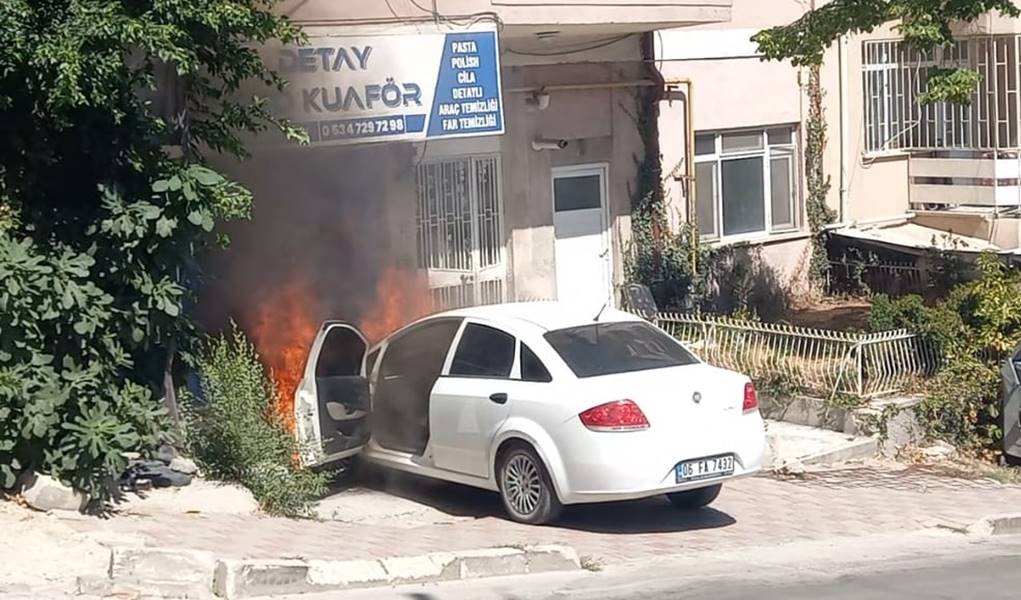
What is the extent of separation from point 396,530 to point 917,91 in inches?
632

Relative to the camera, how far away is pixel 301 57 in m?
14.7

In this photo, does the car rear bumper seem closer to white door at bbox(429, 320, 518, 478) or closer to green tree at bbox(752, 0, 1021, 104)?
→ white door at bbox(429, 320, 518, 478)

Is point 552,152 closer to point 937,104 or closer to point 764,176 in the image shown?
point 764,176

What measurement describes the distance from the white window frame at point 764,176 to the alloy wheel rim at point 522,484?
10.3m

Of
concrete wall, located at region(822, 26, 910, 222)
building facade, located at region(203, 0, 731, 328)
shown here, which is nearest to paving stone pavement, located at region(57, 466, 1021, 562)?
building facade, located at region(203, 0, 731, 328)

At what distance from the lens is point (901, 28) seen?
52.2 feet

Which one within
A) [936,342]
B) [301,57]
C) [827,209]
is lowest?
[936,342]

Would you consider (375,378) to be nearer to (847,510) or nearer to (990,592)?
(847,510)

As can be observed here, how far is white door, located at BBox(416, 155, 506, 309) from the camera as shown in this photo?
57.2ft

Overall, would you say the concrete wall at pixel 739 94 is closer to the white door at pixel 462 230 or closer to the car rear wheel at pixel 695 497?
the white door at pixel 462 230

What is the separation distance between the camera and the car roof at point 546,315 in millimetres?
11273

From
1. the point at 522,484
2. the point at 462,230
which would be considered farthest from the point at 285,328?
the point at 522,484

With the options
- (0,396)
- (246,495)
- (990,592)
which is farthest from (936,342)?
(0,396)

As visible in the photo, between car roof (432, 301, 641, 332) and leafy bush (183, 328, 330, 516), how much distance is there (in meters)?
1.77
